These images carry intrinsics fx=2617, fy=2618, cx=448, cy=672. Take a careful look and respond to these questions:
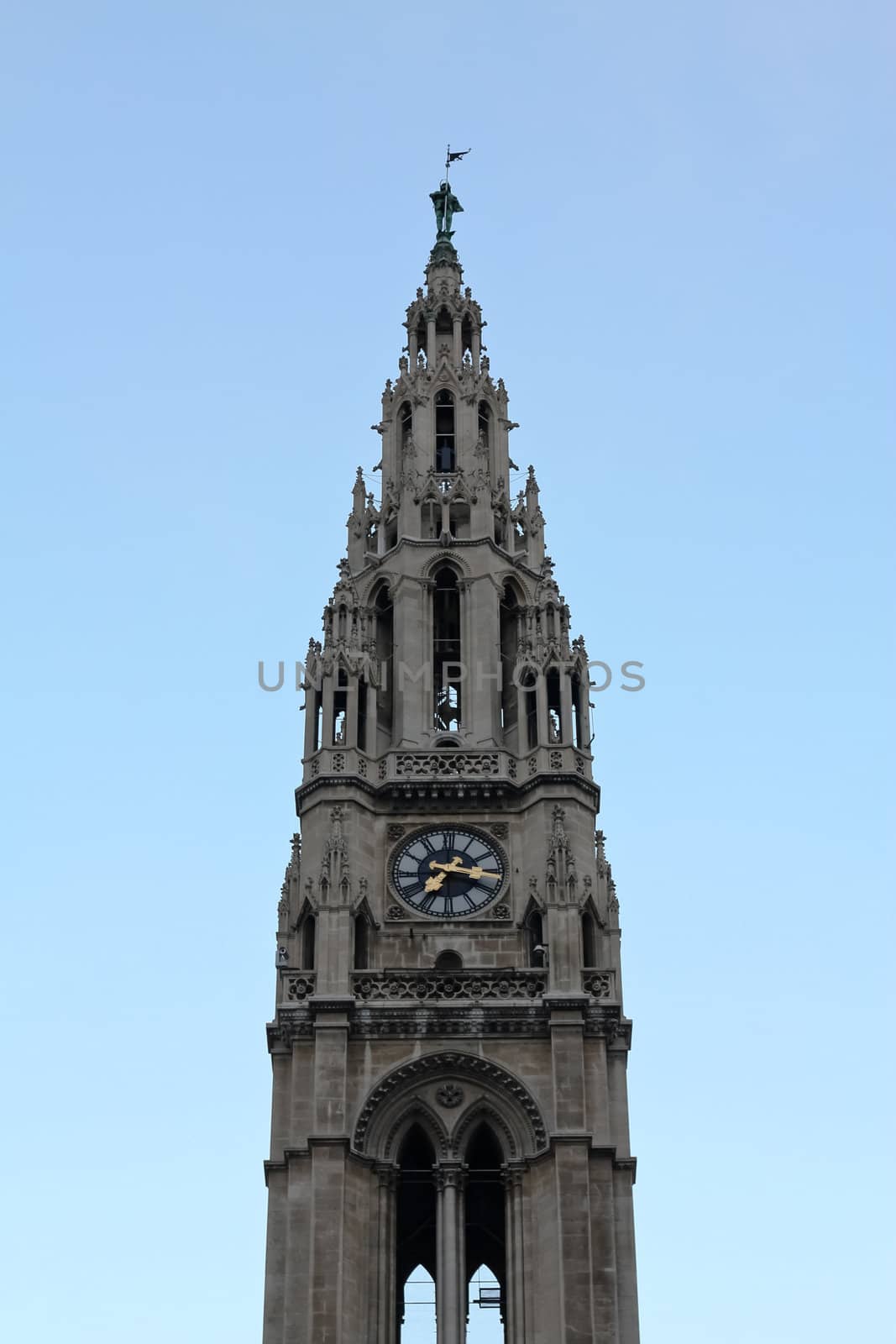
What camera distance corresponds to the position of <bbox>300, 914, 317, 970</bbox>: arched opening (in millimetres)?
62219

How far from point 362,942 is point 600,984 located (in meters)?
5.93

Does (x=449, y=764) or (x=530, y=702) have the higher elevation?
(x=530, y=702)

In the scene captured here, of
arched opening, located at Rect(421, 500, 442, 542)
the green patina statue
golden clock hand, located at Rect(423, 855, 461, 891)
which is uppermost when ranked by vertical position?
the green patina statue

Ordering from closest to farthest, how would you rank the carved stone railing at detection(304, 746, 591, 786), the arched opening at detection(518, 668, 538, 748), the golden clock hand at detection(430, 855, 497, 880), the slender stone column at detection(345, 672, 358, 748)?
the golden clock hand at detection(430, 855, 497, 880), the carved stone railing at detection(304, 746, 591, 786), the slender stone column at detection(345, 672, 358, 748), the arched opening at detection(518, 668, 538, 748)

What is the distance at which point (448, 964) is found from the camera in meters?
63.1

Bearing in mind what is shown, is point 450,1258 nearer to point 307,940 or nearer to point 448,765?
point 307,940

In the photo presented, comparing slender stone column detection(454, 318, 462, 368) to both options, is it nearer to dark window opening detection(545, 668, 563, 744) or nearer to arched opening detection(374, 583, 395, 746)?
arched opening detection(374, 583, 395, 746)

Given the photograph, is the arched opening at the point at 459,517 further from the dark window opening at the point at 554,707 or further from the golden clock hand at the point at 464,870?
the golden clock hand at the point at 464,870

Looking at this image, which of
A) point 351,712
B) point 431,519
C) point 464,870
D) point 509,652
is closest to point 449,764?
point 351,712

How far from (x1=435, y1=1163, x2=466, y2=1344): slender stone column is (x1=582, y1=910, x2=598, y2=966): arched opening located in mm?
6193

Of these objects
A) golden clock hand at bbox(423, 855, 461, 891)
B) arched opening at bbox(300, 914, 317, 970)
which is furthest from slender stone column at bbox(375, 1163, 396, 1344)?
golden clock hand at bbox(423, 855, 461, 891)

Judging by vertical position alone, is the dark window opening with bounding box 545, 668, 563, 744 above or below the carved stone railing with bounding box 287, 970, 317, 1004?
above

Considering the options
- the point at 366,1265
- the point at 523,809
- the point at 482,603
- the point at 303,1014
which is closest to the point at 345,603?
the point at 482,603

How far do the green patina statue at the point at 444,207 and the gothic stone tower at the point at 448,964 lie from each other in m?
13.7
